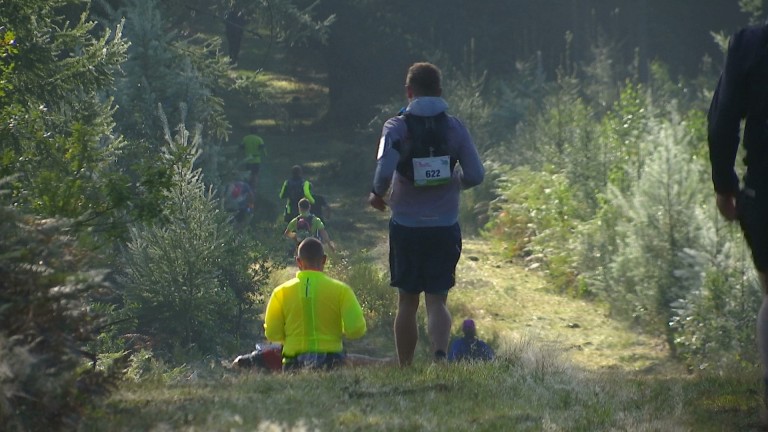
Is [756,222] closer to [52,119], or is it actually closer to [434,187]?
[434,187]

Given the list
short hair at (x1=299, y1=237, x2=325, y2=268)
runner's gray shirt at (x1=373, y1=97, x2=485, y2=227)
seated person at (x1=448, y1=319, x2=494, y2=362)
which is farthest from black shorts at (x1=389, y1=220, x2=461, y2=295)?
seated person at (x1=448, y1=319, x2=494, y2=362)

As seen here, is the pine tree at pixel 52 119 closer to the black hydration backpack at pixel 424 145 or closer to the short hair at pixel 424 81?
the black hydration backpack at pixel 424 145

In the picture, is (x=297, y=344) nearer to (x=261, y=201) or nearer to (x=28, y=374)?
(x=28, y=374)

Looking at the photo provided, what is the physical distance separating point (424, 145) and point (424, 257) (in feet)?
2.16

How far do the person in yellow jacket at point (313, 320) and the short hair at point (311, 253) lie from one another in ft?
0.44

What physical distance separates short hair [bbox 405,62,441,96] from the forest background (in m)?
1.54

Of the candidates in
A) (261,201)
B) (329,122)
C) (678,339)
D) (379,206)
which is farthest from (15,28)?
(329,122)

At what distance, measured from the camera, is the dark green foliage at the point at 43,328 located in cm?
448

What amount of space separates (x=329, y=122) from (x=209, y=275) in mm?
26350

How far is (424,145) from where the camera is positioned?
7.43m

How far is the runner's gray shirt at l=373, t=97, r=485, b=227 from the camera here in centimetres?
746

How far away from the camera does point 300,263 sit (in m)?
8.34

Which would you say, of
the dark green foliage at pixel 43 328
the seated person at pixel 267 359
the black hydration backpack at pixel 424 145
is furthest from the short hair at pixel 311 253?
the dark green foliage at pixel 43 328

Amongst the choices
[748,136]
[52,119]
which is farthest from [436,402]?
[52,119]
